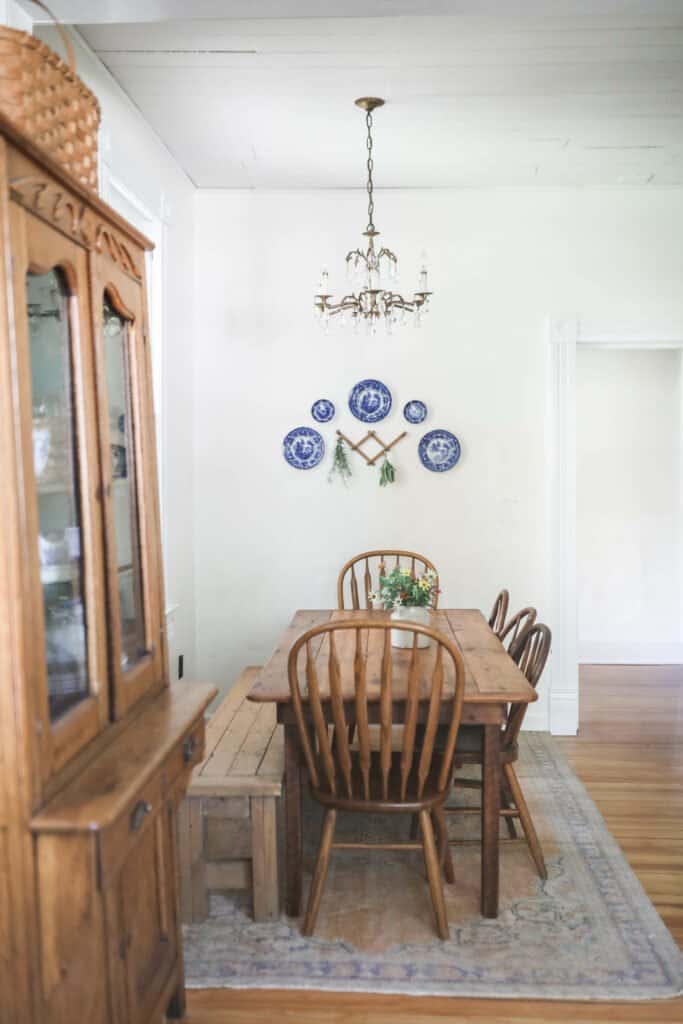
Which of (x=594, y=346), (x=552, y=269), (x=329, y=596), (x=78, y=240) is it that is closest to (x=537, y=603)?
(x=329, y=596)

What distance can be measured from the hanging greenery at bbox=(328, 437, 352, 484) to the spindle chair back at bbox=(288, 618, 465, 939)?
1924mm

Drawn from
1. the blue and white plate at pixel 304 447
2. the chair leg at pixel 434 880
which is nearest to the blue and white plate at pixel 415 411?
the blue and white plate at pixel 304 447

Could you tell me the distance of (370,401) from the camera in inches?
182

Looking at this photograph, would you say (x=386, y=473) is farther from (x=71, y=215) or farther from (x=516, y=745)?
(x=71, y=215)

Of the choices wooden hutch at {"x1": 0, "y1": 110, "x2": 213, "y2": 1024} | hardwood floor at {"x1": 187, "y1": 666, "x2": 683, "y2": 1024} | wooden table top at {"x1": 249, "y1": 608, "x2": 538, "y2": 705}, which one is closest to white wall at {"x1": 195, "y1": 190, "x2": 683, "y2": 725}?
hardwood floor at {"x1": 187, "y1": 666, "x2": 683, "y2": 1024}

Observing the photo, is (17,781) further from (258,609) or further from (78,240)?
(258,609)

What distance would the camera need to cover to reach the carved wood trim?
143 centimetres

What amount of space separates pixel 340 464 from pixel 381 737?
7.64ft

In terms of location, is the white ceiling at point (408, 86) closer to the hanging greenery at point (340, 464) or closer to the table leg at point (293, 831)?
the hanging greenery at point (340, 464)

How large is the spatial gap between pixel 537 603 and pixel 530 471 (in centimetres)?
71

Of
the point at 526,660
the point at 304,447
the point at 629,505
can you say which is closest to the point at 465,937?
the point at 526,660

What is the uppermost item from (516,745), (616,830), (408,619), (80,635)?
(80,635)

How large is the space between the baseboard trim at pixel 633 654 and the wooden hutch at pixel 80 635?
14.5ft

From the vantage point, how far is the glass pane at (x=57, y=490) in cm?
151
